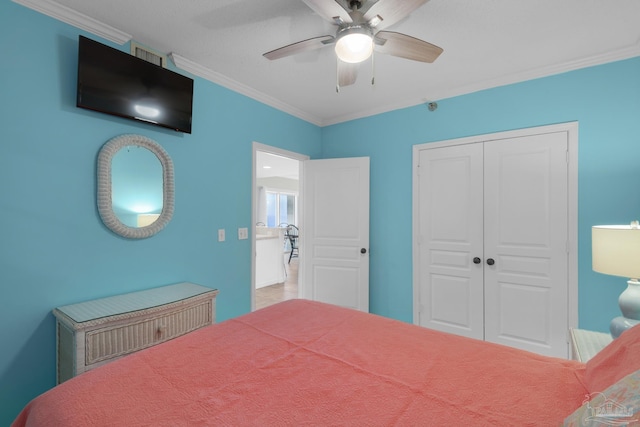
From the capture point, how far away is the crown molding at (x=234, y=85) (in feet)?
7.34

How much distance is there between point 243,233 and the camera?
2734 millimetres

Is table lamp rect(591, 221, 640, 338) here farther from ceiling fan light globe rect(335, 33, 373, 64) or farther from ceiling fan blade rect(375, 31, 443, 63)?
ceiling fan light globe rect(335, 33, 373, 64)

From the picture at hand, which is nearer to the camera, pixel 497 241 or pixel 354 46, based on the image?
pixel 354 46

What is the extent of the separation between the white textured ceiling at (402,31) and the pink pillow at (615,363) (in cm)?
179

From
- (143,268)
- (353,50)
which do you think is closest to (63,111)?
(143,268)

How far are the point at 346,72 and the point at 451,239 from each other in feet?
6.31

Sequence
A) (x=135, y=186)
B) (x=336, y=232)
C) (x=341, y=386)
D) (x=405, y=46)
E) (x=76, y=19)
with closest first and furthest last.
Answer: (x=341, y=386)
(x=405, y=46)
(x=76, y=19)
(x=135, y=186)
(x=336, y=232)

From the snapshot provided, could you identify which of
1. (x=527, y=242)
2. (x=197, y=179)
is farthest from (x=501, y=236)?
(x=197, y=179)

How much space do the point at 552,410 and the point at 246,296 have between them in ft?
7.87

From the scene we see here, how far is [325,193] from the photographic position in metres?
3.47

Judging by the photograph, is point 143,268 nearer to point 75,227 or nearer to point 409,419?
point 75,227

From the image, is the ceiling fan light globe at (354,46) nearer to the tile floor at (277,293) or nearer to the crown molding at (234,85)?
the crown molding at (234,85)

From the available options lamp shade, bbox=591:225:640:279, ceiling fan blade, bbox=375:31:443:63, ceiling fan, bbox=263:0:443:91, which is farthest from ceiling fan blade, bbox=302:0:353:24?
lamp shade, bbox=591:225:640:279

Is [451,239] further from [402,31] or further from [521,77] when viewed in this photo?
[402,31]
